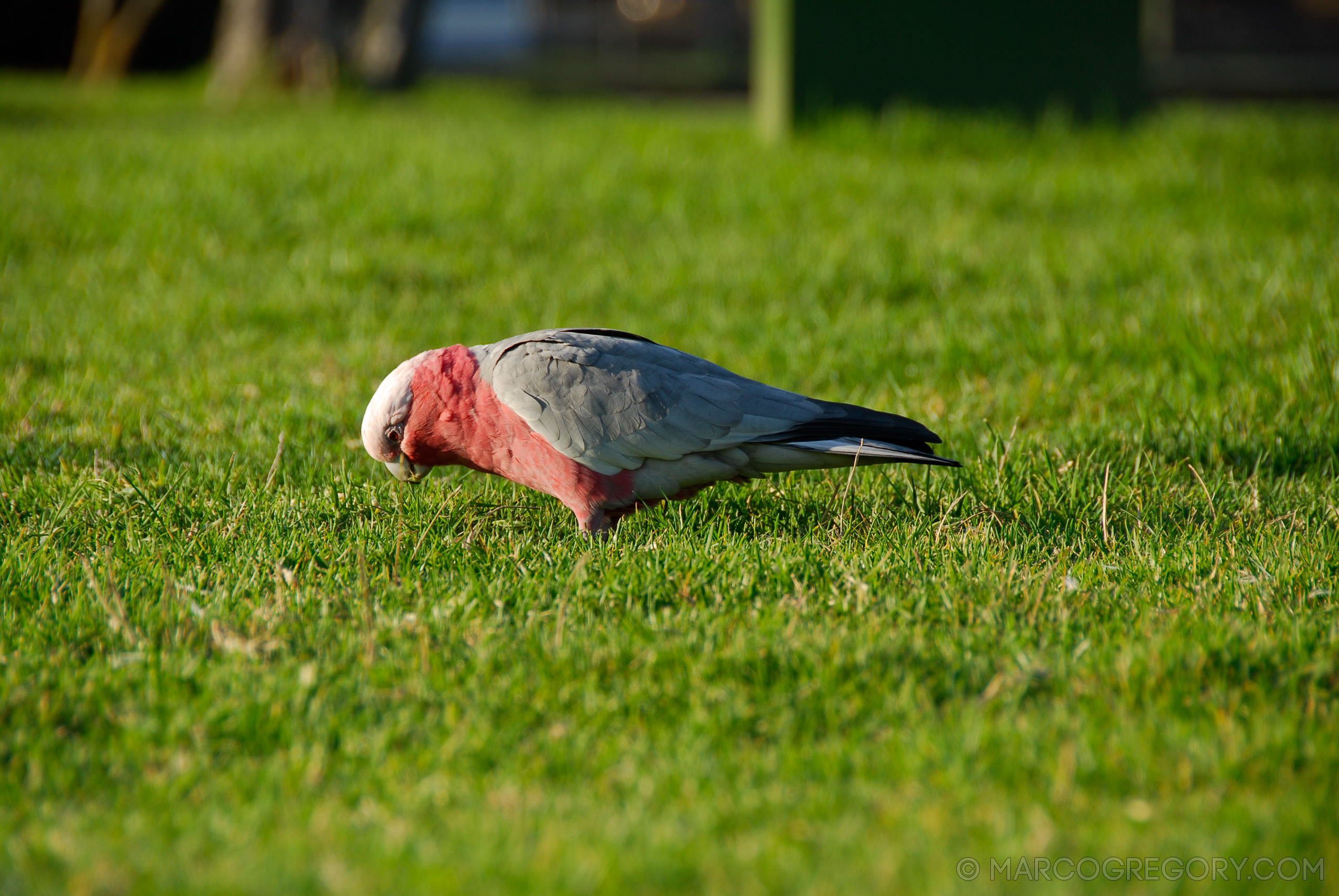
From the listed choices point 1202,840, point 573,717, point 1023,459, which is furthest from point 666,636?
point 1023,459

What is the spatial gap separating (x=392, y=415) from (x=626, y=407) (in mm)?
753

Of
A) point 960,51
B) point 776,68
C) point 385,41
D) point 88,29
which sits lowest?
point 776,68

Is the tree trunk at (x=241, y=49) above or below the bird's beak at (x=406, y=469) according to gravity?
above

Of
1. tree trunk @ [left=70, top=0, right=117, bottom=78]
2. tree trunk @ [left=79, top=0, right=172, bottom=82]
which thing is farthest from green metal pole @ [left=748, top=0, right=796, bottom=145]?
tree trunk @ [left=70, top=0, right=117, bottom=78]

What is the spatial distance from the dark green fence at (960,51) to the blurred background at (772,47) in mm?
12

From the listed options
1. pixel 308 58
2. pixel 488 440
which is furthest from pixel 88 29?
pixel 488 440

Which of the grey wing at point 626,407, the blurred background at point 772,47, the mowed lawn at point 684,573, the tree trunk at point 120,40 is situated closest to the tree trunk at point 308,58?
the blurred background at point 772,47

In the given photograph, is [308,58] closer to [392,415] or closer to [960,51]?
[960,51]

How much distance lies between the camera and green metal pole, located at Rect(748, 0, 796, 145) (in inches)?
336

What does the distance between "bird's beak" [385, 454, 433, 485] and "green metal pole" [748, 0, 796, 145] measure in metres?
6.04

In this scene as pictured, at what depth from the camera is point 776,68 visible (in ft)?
28.6

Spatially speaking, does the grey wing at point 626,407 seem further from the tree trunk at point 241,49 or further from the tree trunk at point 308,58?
the tree trunk at point 241,49

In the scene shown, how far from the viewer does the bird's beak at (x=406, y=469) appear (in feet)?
11.4

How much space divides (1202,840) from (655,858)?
93cm
